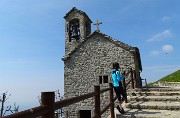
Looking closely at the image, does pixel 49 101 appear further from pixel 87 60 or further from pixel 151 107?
pixel 87 60

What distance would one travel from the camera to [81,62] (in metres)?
17.3

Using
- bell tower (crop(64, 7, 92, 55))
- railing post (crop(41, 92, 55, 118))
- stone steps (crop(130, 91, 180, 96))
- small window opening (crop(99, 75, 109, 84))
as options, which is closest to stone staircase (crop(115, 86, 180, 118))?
stone steps (crop(130, 91, 180, 96))

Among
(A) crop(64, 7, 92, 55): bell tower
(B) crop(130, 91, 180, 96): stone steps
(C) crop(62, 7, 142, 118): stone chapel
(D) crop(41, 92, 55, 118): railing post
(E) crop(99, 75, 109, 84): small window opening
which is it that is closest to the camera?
(D) crop(41, 92, 55, 118): railing post

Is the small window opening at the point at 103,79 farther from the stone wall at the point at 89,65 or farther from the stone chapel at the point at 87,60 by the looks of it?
the stone wall at the point at 89,65

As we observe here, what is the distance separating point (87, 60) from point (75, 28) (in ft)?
11.0

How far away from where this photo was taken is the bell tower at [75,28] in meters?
17.9

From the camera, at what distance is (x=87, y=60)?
17109mm

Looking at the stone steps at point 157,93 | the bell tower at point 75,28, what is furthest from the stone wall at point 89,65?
the stone steps at point 157,93

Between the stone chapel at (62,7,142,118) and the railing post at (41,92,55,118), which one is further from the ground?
the stone chapel at (62,7,142,118)

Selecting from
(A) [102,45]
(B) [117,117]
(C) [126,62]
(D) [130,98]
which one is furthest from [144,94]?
(A) [102,45]

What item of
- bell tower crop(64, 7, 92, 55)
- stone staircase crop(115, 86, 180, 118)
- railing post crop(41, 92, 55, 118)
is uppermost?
bell tower crop(64, 7, 92, 55)

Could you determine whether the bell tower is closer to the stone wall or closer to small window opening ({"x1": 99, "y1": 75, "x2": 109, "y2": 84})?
the stone wall

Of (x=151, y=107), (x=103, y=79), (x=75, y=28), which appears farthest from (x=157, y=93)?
(x=75, y=28)

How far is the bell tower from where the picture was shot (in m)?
17.9
